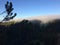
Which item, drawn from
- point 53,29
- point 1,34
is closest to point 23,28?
point 1,34

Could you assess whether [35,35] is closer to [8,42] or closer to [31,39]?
[31,39]

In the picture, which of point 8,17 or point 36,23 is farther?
point 8,17

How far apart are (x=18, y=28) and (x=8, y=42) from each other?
13.5 feet

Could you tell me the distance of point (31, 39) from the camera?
1559 centimetres

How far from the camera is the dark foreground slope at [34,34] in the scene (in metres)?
14.6

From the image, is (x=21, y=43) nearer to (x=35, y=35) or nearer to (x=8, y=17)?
(x=35, y=35)

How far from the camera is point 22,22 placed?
20.0 m

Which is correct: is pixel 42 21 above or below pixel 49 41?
above

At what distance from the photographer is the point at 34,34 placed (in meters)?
16.8

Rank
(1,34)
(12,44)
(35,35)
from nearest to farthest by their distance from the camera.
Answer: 1. (12,44)
2. (35,35)
3. (1,34)

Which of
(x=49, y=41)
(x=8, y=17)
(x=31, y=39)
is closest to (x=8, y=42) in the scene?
(x=31, y=39)

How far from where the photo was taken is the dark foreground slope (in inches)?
573

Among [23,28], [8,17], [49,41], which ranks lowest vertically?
[49,41]

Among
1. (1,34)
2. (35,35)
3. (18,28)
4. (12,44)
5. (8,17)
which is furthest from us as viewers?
(8,17)
